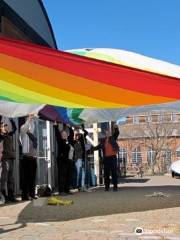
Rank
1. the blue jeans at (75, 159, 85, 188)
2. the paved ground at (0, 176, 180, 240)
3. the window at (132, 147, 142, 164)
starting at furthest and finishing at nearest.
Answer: the window at (132, 147, 142, 164)
the blue jeans at (75, 159, 85, 188)
the paved ground at (0, 176, 180, 240)

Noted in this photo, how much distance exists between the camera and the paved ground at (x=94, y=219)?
7070 mm

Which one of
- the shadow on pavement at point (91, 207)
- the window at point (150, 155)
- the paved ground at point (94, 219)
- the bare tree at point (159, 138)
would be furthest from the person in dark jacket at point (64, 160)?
the window at point (150, 155)

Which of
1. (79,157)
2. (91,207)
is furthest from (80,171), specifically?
(91,207)

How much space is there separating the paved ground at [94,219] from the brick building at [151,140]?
143 feet

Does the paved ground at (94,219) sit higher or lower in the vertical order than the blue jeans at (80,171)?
lower

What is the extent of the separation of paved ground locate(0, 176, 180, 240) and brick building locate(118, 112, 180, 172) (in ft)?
143

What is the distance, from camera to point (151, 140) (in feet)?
189

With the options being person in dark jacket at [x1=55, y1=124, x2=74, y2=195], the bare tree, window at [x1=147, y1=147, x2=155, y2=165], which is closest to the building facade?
person in dark jacket at [x1=55, y1=124, x2=74, y2=195]

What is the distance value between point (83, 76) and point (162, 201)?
4.09 m

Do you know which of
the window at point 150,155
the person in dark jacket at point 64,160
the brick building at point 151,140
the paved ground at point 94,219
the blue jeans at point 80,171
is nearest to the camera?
the paved ground at point 94,219

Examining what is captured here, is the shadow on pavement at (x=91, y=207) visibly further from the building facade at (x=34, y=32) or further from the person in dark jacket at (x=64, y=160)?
the building facade at (x=34, y=32)

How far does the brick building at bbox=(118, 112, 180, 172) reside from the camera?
185 ft

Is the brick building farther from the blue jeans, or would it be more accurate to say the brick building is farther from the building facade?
the blue jeans

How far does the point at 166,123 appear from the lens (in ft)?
189
